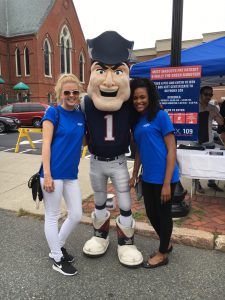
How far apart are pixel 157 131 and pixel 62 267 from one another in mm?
1533

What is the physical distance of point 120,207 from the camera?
3029 millimetres

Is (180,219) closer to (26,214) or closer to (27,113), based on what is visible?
(26,214)

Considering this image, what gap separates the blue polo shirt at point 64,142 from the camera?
2.63m

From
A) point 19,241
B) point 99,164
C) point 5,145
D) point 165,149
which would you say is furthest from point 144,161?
point 5,145

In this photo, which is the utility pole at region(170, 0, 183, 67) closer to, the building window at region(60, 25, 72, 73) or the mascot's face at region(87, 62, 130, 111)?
the mascot's face at region(87, 62, 130, 111)

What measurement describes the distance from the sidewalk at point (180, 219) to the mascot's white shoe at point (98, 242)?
54 centimetres

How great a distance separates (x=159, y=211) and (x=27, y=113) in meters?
15.2

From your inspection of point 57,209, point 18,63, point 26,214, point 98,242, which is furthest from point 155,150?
point 18,63

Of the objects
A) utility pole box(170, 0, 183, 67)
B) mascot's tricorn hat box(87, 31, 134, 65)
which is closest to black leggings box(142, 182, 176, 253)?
mascot's tricorn hat box(87, 31, 134, 65)

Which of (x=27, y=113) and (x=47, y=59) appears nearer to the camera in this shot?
(x=27, y=113)

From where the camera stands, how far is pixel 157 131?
104 inches

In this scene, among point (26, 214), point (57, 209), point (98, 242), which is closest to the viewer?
point (57, 209)

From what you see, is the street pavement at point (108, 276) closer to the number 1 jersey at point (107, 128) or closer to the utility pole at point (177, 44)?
the utility pole at point (177, 44)

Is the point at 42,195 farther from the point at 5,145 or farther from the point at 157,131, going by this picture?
the point at 5,145
